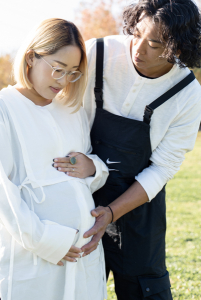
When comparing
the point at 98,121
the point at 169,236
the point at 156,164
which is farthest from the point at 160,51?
the point at 169,236

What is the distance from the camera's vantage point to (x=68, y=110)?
78.4 inches

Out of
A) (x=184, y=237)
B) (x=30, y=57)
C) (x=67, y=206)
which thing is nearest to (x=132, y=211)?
(x=67, y=206)

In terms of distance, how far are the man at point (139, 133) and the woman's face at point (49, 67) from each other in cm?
41

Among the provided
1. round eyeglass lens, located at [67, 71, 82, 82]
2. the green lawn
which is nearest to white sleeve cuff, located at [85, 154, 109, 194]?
round eyeglass lens, located at [67, 71, 82, 82]

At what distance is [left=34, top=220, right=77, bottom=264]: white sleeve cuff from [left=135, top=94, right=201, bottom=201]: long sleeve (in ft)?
2.15

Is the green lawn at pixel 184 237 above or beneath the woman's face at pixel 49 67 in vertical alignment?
beneath

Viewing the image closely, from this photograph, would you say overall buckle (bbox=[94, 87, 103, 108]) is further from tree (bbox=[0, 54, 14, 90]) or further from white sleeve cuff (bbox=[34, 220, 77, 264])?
tree (bbox=[0, 54, 14, 90])

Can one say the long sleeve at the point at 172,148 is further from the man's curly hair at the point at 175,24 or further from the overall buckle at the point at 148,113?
the man's curly hair at the point at 175,24

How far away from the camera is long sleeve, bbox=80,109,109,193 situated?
1993 mm

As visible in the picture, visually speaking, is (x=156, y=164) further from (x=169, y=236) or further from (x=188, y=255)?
(x=169, y=236)

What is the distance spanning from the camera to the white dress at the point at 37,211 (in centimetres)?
158

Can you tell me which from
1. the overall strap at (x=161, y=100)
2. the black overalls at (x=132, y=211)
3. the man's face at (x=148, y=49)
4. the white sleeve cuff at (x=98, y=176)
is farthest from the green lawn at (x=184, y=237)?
the man's face at (x=148, y=49)

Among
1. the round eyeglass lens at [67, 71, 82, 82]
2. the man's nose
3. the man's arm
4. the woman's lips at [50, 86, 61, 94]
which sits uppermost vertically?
the man's nose

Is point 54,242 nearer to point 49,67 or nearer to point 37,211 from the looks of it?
point 37,211
